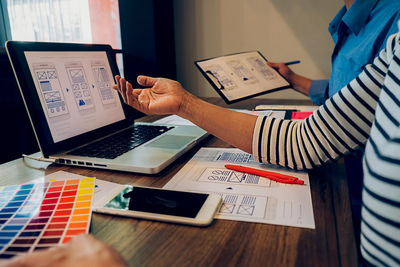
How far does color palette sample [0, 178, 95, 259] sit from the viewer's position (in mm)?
384

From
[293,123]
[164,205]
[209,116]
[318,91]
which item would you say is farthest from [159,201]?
[318,91]

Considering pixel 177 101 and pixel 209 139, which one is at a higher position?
pixel 177 101

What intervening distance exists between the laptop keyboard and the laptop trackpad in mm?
33

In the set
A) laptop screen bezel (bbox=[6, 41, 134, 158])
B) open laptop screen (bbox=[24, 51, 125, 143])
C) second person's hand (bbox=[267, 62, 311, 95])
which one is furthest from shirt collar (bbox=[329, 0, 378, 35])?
laptop screen bezel (bbox=[6, 41, 134, 158])

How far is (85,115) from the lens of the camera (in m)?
0.84

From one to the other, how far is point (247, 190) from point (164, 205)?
166 millimetres

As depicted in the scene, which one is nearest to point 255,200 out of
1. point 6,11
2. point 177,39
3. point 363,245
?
point 363,245

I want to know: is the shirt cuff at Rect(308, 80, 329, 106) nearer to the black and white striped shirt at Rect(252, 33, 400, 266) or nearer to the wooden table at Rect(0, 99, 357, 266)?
the black and white striped shirt at Rect(252, 33, 400, 266)

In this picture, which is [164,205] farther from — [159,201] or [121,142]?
[121,142]

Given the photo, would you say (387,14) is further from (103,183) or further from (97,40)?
(97,40)

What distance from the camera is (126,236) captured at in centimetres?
43

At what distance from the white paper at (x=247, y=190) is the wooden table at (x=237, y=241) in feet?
0.07

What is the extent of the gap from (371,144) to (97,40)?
→ 3.20m

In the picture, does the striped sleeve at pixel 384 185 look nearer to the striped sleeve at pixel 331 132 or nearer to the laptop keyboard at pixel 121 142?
the striped sleeve at pixel 331 132
